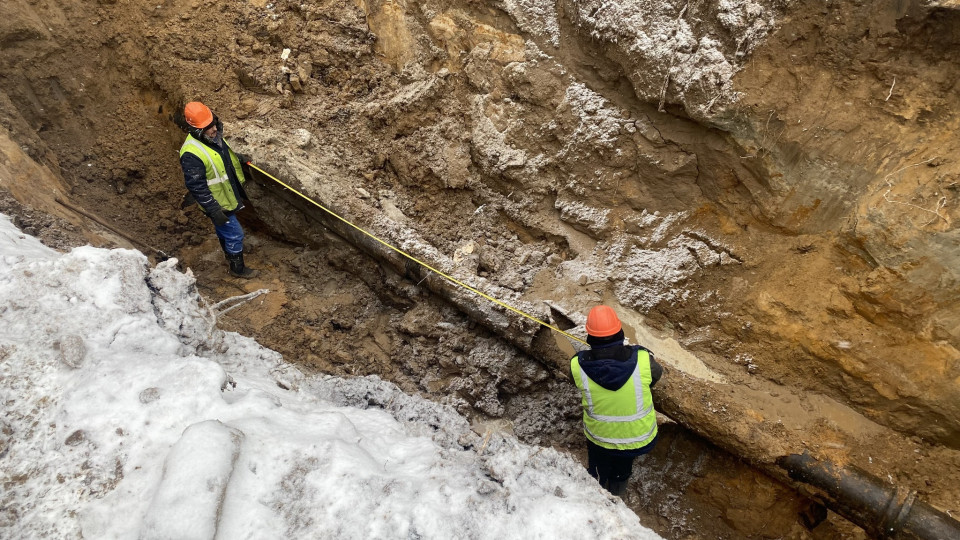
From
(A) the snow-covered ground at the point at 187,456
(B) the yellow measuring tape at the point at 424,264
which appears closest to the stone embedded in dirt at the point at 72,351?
(A) the snow-covered ground at the point at 187,456

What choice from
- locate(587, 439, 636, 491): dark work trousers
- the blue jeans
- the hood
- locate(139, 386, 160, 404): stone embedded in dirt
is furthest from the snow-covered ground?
the blue jeans

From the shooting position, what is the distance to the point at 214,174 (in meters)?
4.09

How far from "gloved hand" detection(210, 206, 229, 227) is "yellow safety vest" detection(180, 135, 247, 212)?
0.10 meters

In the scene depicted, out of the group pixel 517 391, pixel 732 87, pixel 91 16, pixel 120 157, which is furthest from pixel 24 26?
pixel 732 87

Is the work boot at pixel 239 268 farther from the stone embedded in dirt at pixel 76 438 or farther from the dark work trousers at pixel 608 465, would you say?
the dark work trousers at pixel 608 465

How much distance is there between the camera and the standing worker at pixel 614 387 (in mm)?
2869

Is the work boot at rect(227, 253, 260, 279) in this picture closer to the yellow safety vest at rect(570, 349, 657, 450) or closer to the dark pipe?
the yellow safety vest at rect(570, 349, 657, 450)

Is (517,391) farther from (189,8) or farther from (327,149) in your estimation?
(189,8)

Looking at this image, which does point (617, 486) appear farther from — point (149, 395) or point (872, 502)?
point (149, 395)

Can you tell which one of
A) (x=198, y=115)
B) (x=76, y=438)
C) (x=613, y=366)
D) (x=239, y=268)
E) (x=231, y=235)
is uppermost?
(x=198, y=115)

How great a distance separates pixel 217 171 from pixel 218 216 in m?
0.35

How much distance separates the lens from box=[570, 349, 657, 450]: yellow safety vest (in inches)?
115

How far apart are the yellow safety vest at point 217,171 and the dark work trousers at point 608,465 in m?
3.28

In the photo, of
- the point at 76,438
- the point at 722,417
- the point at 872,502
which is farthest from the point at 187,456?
the point at 872,502
